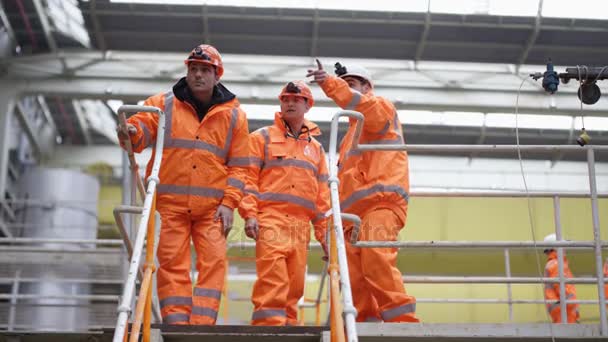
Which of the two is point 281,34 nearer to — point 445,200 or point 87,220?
point 445,200

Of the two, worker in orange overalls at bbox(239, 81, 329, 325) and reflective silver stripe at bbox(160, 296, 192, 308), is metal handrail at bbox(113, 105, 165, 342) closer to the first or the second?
reflective silver stripe at bbox(160, 296, 192, 308)

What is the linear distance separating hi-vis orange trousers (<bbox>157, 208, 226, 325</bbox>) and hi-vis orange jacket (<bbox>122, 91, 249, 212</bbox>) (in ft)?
0.33

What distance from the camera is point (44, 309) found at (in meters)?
13.6

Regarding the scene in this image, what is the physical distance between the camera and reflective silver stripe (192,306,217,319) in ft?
19.1

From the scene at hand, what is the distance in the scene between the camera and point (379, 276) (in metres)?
5.91

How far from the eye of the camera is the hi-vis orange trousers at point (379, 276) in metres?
5.83

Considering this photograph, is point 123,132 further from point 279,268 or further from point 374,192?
point 374,192

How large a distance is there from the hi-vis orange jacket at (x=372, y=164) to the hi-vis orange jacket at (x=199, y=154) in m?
0.71

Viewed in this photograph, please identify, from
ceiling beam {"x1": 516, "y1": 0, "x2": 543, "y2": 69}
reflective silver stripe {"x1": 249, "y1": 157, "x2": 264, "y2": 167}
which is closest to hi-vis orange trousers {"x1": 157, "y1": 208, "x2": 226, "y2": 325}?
reflective silver stripe {"x1": 249, "y1": 157, "x2": 264, "y2": 167}

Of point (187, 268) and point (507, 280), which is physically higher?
point (507, 280)

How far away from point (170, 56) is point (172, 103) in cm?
804

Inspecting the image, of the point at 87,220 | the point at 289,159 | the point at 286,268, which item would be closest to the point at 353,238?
the point at 286,268

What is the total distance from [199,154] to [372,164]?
1153mm

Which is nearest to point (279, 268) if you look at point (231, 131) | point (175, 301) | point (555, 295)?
point (175, 301)
